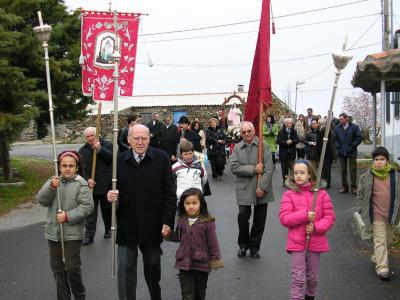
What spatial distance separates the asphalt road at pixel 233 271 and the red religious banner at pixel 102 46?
2521 millimetres

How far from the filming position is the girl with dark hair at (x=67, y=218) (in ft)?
16.6

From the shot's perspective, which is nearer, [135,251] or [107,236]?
[135,251]

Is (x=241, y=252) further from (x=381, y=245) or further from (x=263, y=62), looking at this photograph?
(x=263, y=62)

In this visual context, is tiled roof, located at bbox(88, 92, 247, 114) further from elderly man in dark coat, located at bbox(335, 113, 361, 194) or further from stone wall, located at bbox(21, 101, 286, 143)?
elderly man in dark coat, located at bbox(335, 113, 361, 194)

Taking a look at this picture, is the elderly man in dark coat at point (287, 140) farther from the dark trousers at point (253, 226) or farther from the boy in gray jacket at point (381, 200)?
the boy in gray jacket at point (381, 200)

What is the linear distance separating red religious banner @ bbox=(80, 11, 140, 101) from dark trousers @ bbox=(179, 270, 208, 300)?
3.84 metres

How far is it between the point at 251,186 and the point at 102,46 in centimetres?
330

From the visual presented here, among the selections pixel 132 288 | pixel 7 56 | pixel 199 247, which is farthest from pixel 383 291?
pixel 7 56

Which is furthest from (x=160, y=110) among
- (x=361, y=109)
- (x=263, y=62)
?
(x=263, y=62)

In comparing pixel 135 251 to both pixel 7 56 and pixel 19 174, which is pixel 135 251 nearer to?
pixel 7 56

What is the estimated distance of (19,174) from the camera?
15930 millimetres

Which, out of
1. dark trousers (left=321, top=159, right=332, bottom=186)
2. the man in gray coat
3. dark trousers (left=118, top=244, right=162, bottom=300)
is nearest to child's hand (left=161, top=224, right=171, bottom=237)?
dark trousers (left=118, top=244, right=162, bottom=300)

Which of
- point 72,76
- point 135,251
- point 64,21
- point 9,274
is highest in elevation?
point 64,21

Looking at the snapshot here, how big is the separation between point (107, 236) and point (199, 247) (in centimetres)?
399
